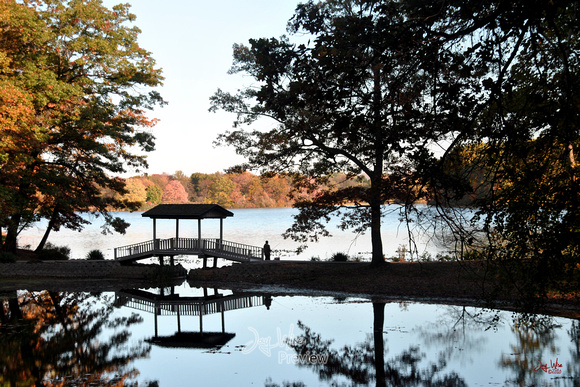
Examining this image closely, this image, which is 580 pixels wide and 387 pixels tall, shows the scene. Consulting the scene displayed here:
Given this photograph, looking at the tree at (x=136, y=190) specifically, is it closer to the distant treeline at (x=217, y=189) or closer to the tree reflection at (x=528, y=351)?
the distant treeline at (x=217, y=189)

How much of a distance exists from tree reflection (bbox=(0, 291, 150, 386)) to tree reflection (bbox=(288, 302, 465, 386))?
5.15 metres

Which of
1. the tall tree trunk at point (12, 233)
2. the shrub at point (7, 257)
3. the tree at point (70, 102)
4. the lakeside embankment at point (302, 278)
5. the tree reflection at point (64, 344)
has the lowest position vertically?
the tree reflection at point (64, 344)

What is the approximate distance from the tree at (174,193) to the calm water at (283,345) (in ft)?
414

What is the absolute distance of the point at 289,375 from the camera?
13.6m

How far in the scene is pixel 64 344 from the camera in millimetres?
17094

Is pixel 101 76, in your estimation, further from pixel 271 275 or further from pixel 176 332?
pixel 176 332

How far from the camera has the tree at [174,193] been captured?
150 metres

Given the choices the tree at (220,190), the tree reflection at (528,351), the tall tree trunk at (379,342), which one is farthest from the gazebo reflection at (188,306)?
the tree at (220,190)

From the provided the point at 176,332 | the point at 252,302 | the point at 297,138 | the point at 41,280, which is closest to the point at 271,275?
the point at 252,302

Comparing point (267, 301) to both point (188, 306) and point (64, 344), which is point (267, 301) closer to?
point (188, 306)

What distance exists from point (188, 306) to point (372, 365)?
13.3m
